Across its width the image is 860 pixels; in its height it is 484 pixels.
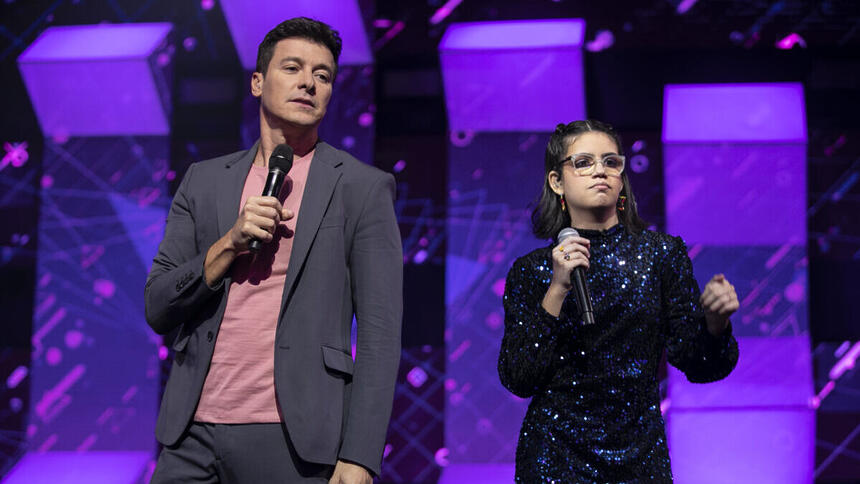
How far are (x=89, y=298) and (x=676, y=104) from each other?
260 cm

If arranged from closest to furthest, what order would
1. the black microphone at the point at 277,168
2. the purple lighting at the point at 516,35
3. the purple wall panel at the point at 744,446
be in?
the black microphone at the point at 277,168
the purple wall panel at the point at 744,446
the purple lighting at the point at 516,35

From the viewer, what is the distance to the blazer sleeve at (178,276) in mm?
1530

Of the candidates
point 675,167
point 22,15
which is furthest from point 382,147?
point 22,15

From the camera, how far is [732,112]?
10.7ft

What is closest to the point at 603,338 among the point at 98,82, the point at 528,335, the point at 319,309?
the point at 528,335

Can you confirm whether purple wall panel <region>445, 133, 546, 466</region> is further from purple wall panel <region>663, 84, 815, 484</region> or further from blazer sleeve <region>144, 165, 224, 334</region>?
blazer sleeve <region>144, 165, 224, 334</region>

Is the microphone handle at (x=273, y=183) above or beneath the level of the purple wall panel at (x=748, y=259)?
above

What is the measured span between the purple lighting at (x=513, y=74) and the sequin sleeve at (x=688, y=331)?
60.3 inches

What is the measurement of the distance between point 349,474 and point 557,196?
918 mm

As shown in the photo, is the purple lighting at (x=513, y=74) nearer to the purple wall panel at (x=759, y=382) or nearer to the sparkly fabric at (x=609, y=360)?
the purple wall panel at (x=759, y=382)

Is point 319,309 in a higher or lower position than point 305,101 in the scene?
lower

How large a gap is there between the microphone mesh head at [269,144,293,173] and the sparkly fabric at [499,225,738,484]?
0.61 meters

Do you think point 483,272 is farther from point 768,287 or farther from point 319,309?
point 319,309

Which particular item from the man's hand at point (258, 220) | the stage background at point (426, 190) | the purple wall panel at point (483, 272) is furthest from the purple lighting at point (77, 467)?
the man's hand at point (258, 220)
